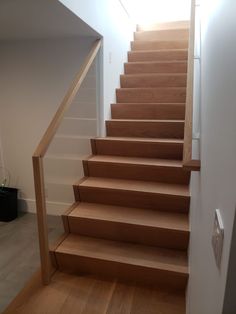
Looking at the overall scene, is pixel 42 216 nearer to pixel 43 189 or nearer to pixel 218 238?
pixel 43 189

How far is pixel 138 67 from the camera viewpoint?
11.9ft

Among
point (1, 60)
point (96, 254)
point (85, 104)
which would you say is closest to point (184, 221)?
point (96, 254)

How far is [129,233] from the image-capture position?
2.08 metres

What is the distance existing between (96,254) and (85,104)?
60.0 inches

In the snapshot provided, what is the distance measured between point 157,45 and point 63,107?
100 inches

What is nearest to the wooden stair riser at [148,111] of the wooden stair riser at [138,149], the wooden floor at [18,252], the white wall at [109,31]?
the white wall at [109,31]

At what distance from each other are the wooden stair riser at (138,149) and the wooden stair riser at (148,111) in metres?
0.58

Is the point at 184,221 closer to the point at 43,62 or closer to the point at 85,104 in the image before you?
the point at 85,104

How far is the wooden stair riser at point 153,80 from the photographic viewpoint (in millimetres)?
3283

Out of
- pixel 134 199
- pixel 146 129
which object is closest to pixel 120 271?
pixel 134 199

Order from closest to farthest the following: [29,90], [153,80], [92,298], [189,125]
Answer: [189,125], [92,298], [29,90], [153,80]

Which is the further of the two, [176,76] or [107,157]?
[176,76]

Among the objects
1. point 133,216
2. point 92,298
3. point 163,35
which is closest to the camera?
point 92,298

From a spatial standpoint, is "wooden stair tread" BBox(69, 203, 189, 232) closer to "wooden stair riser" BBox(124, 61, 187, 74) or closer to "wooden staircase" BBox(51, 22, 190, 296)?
"wooden staircase" BBox(51, 22, 190, 296)
